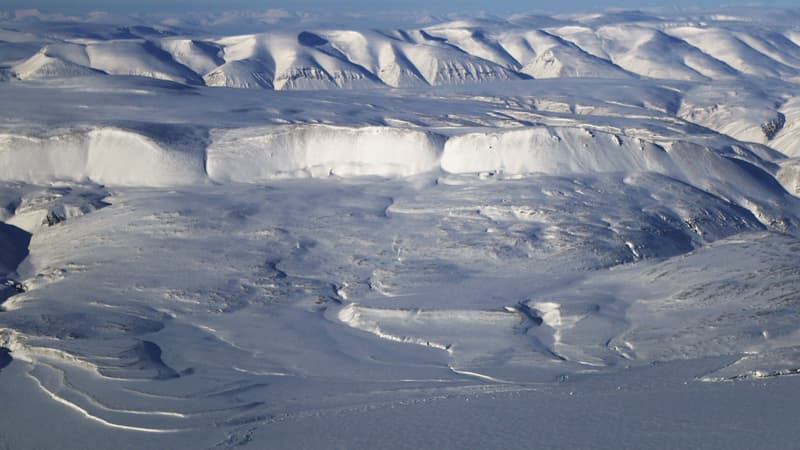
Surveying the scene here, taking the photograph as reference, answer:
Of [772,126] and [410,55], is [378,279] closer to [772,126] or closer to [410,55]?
[772,126]

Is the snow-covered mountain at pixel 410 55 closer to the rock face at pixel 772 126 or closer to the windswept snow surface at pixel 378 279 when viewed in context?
the windswept snow surface at pixel 378 279

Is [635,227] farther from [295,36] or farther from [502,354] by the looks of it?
[295,36]

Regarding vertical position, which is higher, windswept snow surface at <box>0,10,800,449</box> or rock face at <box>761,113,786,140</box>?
windswept snow surface at <box>0,10,800,449</box>

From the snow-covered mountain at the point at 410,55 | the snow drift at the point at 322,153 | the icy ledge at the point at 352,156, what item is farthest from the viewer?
the snow-covered mountain at the point at 410,55

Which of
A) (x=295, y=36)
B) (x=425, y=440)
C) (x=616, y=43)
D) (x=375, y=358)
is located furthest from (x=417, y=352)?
(x=616, y=43)

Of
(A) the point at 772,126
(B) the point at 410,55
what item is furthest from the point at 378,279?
(B) the point at 410,55

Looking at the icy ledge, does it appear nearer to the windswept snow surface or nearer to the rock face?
the windswept snow surface

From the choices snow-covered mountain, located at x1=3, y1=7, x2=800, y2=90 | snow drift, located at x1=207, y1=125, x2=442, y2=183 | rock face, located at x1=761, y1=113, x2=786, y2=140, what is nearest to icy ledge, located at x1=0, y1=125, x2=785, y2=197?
snow drift, located at x1=207, y1=125, x2=442, y2=183

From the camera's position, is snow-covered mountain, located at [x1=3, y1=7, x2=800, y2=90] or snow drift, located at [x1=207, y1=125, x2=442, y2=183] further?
snow-covered mountain, located at [x1=3, y1=7, x2=800, y2=90]

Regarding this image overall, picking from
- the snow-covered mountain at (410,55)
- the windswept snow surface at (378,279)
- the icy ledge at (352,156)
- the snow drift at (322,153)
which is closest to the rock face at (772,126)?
the windswept snow surface at (378,279)
